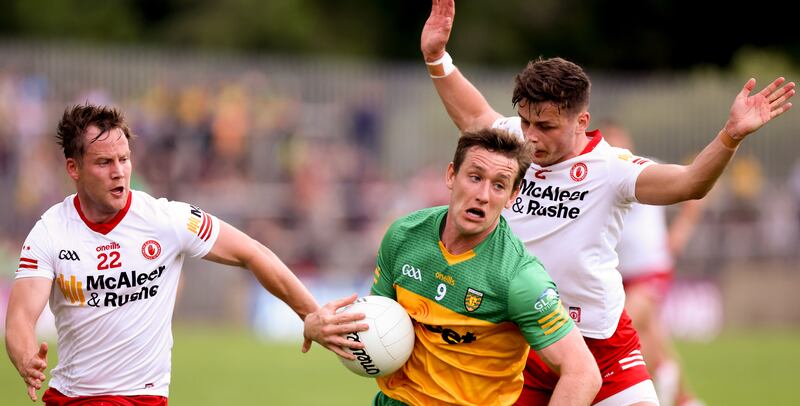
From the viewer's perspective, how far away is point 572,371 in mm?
5633

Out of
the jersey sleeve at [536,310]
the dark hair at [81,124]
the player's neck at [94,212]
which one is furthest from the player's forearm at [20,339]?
the jersey sleeve at [536,310]

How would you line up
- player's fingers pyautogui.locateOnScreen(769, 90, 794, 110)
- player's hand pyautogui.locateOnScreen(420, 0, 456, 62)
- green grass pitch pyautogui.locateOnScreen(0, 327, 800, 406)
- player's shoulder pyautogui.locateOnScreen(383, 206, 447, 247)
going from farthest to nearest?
green grass pitch pyautogui.locateOnScreen(0, 327, 800, 406) < player's hand pyautogui.locateOnScreen(420, 0, 456, 62) < player's fingers pyautogui.locateOnScreen(769, 90, 794, 110) < player's shoulder pyautogui.locateOnScreen(383, 206, 447, 247)

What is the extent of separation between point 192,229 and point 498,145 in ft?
5.71

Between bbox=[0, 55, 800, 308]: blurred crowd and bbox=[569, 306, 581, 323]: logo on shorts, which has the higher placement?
bbox=[0, 55, 800, 308]: blurred crowd

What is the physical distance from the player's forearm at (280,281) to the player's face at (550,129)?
4.59 ft

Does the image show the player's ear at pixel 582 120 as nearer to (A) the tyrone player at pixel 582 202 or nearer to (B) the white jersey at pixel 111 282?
(A) the tyrone player at pixel 582 202

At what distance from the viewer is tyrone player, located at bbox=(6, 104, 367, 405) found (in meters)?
6.27

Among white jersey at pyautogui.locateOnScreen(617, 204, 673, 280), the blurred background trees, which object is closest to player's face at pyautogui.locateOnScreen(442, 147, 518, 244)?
white jersey at pyautogui.locateOnScreen(617, 204, 673, 280)

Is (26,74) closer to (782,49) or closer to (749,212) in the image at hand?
(749,212)

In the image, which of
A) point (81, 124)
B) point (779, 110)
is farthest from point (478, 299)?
point (81, 124)

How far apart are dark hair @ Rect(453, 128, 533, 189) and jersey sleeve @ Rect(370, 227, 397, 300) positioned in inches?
20.0

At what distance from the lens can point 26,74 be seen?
20.5 m

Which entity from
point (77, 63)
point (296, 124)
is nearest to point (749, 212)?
point (296, 124)

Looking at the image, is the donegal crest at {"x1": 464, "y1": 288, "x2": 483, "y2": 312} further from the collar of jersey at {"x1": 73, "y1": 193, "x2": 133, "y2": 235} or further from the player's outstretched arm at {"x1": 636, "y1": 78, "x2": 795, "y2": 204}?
the collar of jersey at {"x1": 73, "y1": 193, "x2": 133, "y2": 235}
